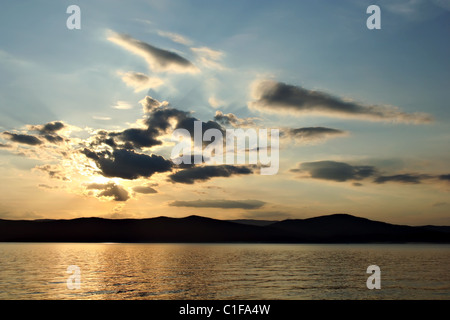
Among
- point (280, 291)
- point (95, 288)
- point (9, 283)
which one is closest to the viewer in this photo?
point (280, 291)

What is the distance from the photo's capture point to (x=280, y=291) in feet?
171
